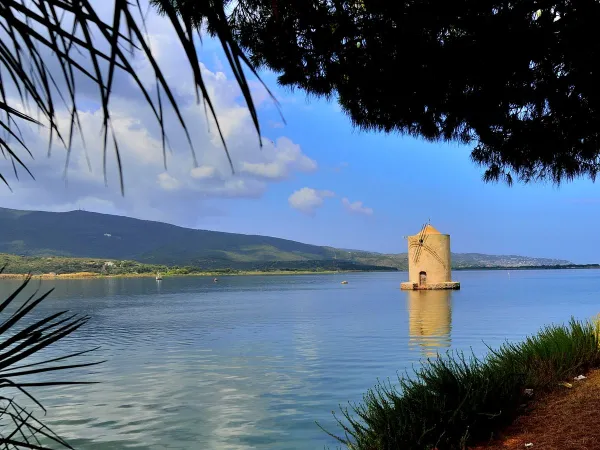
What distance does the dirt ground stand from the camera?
475 cm

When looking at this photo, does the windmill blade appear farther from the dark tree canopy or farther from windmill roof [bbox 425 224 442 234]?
the dark tree canopy

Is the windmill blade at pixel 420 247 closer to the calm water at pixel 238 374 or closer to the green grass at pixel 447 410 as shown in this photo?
the calm water at pixel 238 374

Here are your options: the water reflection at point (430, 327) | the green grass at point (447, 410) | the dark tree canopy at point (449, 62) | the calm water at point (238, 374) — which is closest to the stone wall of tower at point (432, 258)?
the water reflection at point (430, 327)

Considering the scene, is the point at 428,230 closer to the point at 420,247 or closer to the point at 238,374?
the point at 420,247

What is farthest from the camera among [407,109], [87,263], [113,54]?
[87,263]

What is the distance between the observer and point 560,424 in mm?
5242

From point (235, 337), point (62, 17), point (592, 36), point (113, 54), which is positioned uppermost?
point (592, 36)

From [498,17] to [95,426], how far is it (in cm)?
846

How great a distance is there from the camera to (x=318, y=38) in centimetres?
565

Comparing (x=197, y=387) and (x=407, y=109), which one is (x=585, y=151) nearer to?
(x=407, y=109)

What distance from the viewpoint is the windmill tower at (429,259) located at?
56375 mm

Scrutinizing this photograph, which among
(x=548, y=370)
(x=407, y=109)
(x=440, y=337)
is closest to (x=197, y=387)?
(x=548, y=370)

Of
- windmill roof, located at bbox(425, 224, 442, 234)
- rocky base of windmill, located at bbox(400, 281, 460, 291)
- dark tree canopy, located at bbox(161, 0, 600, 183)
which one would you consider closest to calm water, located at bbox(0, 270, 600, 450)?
dark tree canopy, located at bbox(161, 0, 600, 183)

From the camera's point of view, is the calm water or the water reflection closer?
the calm water
